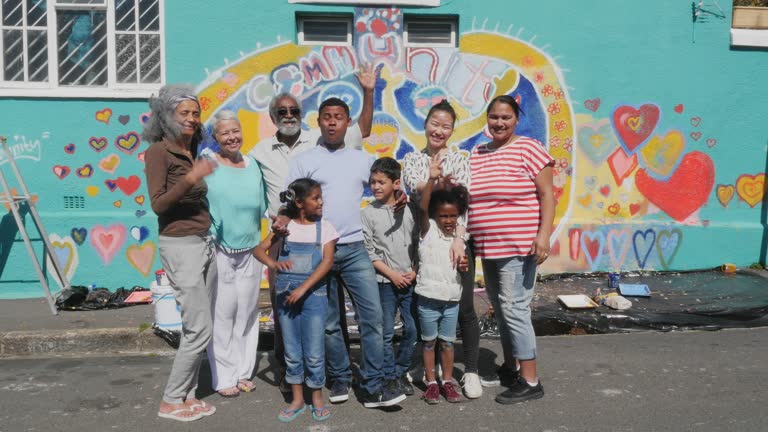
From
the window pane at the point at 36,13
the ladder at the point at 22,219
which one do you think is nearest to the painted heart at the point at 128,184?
the ladder at the point at 22,219

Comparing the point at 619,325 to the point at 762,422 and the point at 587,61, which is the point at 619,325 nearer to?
the point at 762,422

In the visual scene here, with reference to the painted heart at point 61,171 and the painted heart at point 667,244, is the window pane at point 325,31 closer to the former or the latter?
the painted heart at point 61,171

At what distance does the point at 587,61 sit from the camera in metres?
7.51

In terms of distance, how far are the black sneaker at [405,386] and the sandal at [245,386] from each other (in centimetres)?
99

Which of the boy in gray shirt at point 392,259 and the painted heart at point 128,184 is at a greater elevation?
the painted heart at point 128,184

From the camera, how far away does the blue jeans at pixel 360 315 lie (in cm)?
421

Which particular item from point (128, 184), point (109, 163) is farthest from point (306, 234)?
point (109, 163)

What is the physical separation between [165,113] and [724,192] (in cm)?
622

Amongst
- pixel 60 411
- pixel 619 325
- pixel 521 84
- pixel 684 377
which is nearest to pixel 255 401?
pixel 60 411

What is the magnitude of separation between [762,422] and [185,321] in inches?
132

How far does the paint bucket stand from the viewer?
18.7 feet

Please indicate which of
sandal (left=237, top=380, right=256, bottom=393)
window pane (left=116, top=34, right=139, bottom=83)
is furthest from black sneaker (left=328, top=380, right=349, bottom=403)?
window pane (left=116, top=34, right=139, bottom=83)

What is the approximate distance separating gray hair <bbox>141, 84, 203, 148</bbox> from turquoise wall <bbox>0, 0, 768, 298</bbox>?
3.08 meters

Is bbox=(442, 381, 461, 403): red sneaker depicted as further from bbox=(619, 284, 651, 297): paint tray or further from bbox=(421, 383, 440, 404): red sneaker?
bbox=(619, 284, 651, 297): paint tray
